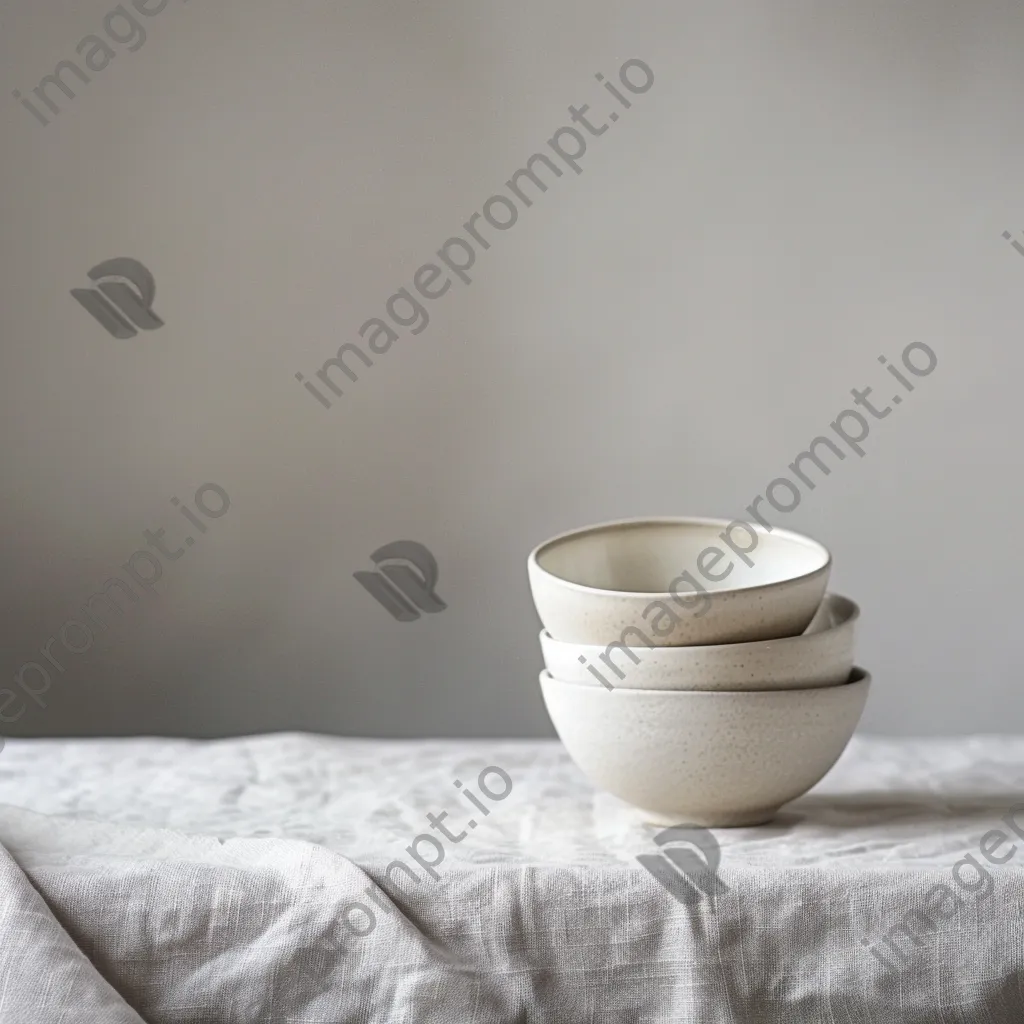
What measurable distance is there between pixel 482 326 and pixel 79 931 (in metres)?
1.17

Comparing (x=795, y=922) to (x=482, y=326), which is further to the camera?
(x=482, y=326)

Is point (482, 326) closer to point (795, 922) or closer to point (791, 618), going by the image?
point (791, 618)

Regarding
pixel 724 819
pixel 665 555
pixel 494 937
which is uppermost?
pixel 665 555

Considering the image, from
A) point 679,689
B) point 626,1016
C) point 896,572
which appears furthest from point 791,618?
point 896,572

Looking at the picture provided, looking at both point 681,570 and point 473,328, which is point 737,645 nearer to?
point 681,570

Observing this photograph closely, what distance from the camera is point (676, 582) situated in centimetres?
122

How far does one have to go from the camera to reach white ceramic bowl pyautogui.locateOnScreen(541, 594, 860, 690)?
1021 mm

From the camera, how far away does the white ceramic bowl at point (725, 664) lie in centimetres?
102

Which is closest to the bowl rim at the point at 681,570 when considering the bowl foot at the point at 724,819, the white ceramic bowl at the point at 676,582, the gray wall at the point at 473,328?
the white ceramic bowl at the point at 676,582

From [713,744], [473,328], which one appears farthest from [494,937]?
[473,328]

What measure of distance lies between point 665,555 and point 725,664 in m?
0.22

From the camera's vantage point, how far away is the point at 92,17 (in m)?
1.79

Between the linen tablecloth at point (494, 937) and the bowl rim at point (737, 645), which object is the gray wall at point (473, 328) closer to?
the bowl rim at point (737, 645)

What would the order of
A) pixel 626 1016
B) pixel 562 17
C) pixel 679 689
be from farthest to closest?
pixel 562 17, pixel 679 689, pixel 626 1016
